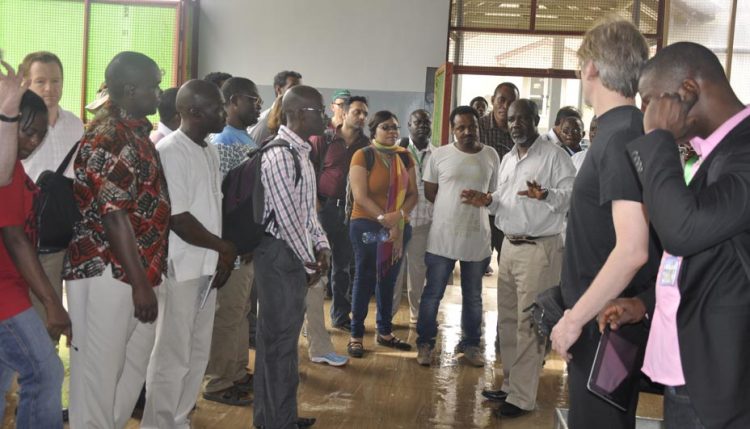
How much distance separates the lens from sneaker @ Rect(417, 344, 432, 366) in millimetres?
5406

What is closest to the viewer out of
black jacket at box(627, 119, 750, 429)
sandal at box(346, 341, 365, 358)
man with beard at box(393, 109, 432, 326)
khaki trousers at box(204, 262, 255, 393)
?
black jacket at box(627, 119, 750, 429)

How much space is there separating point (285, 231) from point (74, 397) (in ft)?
3.60

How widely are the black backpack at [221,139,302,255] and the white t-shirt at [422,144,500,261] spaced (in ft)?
6.43

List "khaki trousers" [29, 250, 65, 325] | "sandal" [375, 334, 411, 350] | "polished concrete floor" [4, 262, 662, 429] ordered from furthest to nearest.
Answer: "sandal" [375, 334, 411, 350], "polished concrete floor" [4, 262, 662, 429], "khaki trousers" [29, 250, 65, 325]

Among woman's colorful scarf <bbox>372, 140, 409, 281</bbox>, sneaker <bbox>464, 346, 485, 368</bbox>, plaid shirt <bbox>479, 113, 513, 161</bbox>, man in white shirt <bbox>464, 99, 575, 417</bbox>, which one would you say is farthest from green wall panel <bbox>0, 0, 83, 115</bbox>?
man in white shirt <bbox>464, 99, 575, 417</bbox>

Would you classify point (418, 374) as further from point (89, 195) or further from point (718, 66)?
point (718, 66)

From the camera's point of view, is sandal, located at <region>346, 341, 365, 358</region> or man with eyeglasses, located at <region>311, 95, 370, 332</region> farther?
man with eyeglasses, located at <region>311, 95, 370, 332</region>

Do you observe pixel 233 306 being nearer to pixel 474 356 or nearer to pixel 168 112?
pixel 168 112

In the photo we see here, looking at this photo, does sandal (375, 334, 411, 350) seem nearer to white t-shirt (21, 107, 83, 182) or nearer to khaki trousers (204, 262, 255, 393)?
khaki trousers (204, 262, 255, 393)

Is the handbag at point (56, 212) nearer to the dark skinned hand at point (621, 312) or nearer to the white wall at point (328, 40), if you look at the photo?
the dark skinned hand at point (621, 312)

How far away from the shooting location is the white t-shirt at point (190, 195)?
338cm

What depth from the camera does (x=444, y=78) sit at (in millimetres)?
7559

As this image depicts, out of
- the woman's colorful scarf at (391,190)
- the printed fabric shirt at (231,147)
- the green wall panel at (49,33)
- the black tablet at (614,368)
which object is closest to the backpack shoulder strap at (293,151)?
the printed fabric shirt at (231,147)

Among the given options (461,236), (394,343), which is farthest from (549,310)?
(394,343)
